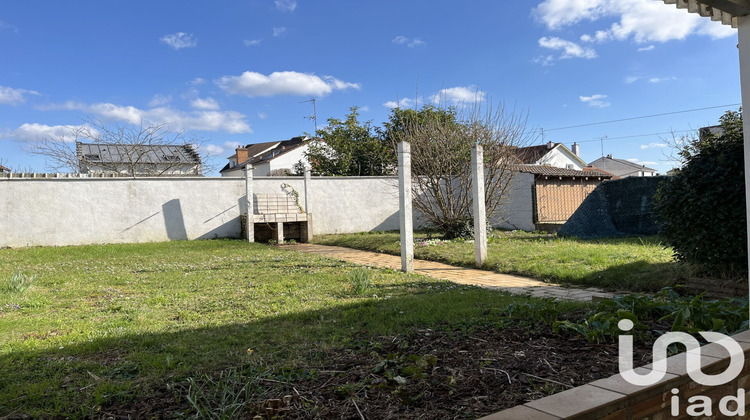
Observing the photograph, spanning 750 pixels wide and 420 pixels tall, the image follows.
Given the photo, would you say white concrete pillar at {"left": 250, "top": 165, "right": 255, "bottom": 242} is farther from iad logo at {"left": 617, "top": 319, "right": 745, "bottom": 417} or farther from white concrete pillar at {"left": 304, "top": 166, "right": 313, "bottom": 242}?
iad logo at {"left": 617, "top": 319, "right": 745, "bottom": 417}

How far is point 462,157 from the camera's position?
11.3 metres

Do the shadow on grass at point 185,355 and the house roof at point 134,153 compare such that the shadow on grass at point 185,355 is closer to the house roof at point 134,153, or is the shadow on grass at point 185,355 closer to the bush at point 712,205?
the bush at point 712,205

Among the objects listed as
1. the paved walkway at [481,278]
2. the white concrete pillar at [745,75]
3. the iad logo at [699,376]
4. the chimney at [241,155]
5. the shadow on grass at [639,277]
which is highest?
the chimney at [241,155]

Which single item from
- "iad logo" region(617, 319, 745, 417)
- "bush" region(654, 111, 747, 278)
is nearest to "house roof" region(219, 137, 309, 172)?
"bush" region(654, 111, 747, 278)

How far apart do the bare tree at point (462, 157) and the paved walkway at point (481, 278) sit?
7.74ft

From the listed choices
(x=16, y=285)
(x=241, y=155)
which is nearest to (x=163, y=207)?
(x=16, y=285)

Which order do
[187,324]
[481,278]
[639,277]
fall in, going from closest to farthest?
[187,324]
[639,277]
[481,278]

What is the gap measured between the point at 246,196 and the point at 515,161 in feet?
25.7

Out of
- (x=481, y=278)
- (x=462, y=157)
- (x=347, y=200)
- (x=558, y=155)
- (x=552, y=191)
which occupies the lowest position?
(x=481, y=278)

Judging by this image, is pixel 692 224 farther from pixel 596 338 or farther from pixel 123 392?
pixel 123 392

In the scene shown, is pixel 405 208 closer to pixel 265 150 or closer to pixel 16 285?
pixel 16 285

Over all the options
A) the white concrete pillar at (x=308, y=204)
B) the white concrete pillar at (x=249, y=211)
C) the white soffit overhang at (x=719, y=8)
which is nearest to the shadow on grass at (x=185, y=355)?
the white soffit overhang at (x=719, y=8)

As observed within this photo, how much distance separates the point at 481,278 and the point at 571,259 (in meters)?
1.81

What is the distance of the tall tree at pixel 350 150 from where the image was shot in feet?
66.5
